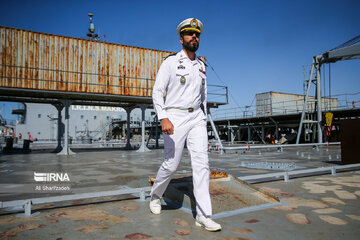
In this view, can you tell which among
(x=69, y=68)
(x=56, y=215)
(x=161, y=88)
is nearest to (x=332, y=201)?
(x=161, y=88)

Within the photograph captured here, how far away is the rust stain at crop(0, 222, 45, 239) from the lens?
2.31 metres

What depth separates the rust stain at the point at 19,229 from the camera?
231cm

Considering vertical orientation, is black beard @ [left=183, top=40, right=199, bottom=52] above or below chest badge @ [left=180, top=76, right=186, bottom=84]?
above

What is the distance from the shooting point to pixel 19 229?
97.3 inches

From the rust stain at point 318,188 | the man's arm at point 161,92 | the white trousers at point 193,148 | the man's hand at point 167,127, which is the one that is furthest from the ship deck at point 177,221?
the man's arm at point 161,92

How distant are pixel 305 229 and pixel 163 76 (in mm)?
2162

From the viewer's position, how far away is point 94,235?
2.31 metres

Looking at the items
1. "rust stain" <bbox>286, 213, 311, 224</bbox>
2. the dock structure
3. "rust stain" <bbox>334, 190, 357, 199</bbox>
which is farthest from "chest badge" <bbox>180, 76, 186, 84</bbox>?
the dock structure

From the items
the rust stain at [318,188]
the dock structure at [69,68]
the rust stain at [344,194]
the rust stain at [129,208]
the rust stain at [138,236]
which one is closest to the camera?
the rust stain at [138,236]

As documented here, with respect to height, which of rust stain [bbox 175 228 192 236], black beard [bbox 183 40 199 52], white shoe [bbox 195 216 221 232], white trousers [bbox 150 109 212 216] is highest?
black beard [bbox 183 40 199 52]

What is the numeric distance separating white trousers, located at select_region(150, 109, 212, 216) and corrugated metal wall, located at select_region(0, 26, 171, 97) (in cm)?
1368

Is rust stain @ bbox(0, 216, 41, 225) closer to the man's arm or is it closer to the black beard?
the man's arm

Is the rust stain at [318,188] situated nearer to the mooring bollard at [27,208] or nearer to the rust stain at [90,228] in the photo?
the rust stain at [90,228]

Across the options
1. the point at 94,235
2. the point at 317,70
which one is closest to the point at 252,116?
the point at 317,70
